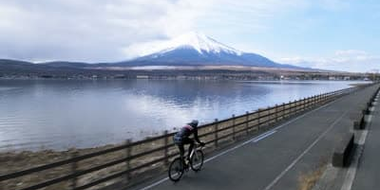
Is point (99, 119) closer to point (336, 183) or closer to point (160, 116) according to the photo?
point (160, 116)

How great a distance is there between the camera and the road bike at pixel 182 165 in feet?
36.5

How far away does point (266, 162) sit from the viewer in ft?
45.9

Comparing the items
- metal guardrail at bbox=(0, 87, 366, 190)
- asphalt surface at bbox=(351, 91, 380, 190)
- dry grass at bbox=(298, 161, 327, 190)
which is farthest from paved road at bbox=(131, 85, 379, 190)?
asphalt surface at bbox=(351, 91, 380, 190)

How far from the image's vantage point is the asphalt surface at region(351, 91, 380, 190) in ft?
36.4

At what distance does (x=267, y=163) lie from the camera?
1384 cm

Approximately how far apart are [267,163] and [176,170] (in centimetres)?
377

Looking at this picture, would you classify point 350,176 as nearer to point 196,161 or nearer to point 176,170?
point 196,161

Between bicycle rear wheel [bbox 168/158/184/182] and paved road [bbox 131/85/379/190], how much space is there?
0.55 feet

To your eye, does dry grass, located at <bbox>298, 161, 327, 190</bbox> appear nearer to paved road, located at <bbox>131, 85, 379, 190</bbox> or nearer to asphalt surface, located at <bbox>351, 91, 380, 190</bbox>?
paved road, located at <bbox>131, 85, 379, 190</bbox>

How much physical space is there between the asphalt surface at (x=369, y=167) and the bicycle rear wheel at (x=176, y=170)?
4.17 meters

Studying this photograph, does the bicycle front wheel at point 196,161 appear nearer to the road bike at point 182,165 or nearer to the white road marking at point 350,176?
the road bike at point 182,165

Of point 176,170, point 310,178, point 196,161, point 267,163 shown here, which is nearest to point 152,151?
point 196,161

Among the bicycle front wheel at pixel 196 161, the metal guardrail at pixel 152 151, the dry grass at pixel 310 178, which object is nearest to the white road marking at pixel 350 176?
the dry grass at pixel 310 178

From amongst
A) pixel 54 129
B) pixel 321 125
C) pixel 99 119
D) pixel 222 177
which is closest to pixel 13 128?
pixel 54 129
